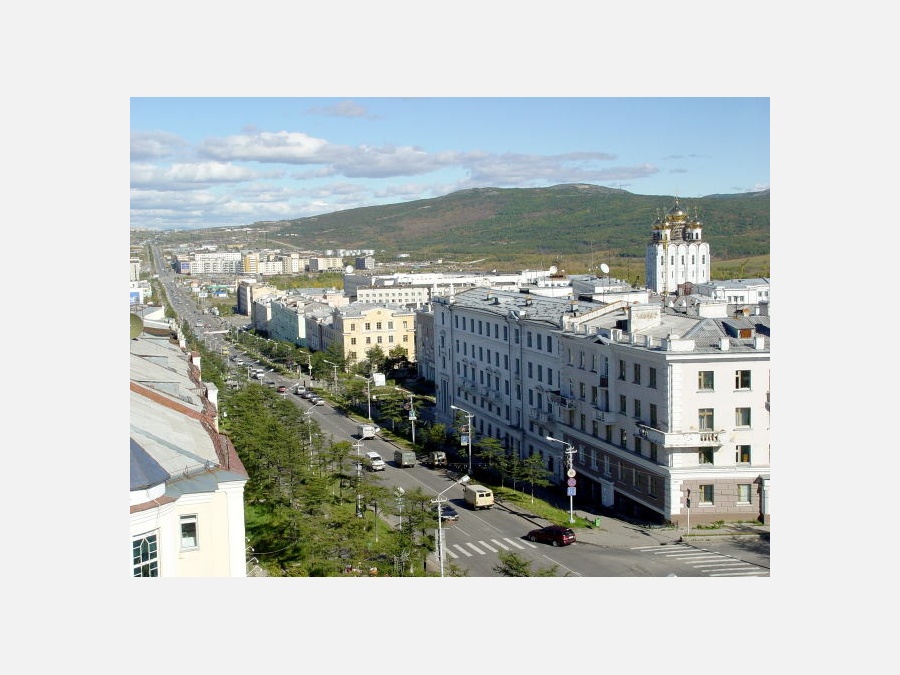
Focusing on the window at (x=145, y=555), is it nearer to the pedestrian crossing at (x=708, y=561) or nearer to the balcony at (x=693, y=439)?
the pedestrian crossing at (x=708, y=561)

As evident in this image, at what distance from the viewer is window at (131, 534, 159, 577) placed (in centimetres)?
1101

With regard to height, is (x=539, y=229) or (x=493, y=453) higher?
(x=539, y=229)

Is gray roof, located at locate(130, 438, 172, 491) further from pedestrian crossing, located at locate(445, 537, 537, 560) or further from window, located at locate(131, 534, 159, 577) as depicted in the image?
pedestrian crossing, located at locate(445, 537, 537, 560)

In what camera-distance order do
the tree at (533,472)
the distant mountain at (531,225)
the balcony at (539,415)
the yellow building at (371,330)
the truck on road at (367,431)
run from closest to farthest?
1. the tree at (533,472)
2. the balcony at (539,415)
3. the truck on road at (367,431)
4. the yellow building at (371,330)
5. the distant mountain at (531,225)

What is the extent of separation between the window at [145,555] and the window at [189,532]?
49 centimetres

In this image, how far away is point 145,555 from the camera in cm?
1112

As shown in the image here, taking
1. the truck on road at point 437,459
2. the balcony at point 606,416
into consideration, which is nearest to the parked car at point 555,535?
the balcony at point 606,416

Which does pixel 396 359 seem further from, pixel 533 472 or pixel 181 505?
pixel 181 505

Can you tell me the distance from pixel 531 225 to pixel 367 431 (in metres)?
116

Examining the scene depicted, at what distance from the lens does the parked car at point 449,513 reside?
934 inches

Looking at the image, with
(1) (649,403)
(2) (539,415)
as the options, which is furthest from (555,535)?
(2) (539,415)

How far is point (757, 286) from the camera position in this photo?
60.2m

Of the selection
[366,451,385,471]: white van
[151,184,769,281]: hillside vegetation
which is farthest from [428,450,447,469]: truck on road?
[151,184,769,281]: hillside vegetation

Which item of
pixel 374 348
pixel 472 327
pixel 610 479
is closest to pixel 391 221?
pixel 374 348
